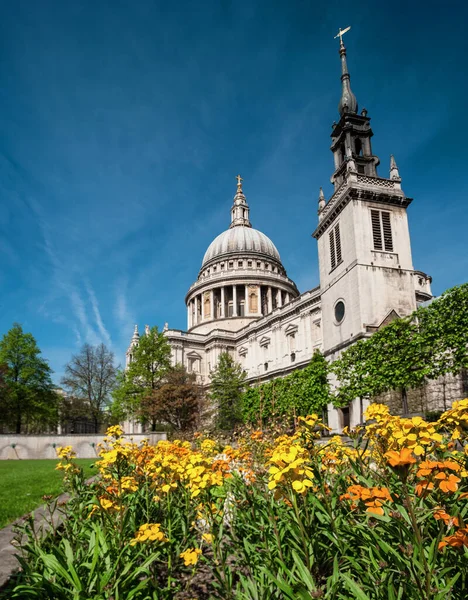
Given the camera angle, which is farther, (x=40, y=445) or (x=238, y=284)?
(x=238, y=284)

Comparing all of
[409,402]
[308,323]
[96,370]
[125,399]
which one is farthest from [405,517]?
[96,370]

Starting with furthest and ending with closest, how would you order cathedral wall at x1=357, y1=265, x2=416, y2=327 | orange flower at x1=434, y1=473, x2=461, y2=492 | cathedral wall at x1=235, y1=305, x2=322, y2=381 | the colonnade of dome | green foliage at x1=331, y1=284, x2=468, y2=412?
1. the colonnade of dome
2. cathedral wall at x1=235, y1=305, x2=322, y2=381
3. cathedral wall at x1=357, y1=265, x2=416, y2=327
4. green foliage at x1=331, y1=284, x2=468, y2=412
5. orange flower at x1=434, y1=473, x2=461, y2=492

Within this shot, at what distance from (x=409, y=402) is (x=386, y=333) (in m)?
4.89

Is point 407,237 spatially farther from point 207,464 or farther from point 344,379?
point 207,464

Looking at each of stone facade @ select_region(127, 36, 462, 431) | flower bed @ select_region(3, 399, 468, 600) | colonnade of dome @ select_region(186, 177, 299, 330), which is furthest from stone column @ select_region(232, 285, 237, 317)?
flower bed @ select_region(3, 399, 468, 600)

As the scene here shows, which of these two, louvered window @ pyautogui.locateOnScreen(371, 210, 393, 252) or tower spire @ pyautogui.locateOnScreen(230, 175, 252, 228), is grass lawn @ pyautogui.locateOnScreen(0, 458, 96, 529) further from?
tower spire @ pyautogui.locateOnScreen(230, 175, 252, 228)

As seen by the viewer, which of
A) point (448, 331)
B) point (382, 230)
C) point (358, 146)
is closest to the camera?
point (448, 331)

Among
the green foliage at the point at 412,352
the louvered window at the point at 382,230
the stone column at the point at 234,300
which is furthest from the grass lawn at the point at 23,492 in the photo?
the stone column at the point at 234,300

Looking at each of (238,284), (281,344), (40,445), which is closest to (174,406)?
(40,445)

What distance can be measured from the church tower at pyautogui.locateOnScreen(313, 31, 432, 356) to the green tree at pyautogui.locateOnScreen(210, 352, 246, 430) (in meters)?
14.3

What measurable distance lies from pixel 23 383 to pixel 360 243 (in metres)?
34.9

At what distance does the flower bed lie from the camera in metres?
2.51

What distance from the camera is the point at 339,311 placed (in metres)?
32.0

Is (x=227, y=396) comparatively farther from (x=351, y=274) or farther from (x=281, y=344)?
(x=351, y=274)
